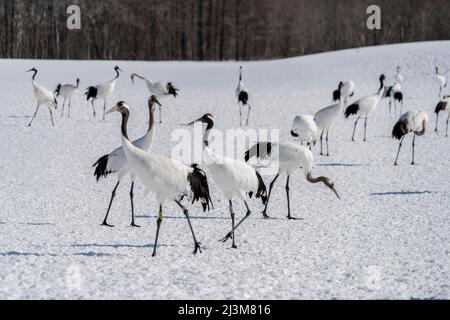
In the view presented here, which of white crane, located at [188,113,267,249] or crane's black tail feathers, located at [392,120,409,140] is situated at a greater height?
crane's black tail feathers, located at [392,120,409,140]

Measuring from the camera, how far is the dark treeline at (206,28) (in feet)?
192

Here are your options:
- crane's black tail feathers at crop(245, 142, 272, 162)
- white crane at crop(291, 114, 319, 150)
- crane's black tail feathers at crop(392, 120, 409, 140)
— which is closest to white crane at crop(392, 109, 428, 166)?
crane's black tail feathers at crop(392, 120, 409, 140)

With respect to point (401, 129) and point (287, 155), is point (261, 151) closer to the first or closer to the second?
point (287, 155)

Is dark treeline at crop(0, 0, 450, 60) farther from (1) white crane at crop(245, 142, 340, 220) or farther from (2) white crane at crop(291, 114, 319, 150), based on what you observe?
(1) white crane at crop(245, 142, 340, 220)

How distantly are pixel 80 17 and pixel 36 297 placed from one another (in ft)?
185

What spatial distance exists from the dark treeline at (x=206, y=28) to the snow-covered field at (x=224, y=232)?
4179cm

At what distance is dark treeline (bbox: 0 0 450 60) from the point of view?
192 feet

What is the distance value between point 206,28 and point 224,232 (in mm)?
59253

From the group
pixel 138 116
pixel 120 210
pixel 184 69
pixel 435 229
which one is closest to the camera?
pixel 435 229

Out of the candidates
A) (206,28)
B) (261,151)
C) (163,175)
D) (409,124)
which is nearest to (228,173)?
(163,175)

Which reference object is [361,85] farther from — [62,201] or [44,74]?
[62,201]

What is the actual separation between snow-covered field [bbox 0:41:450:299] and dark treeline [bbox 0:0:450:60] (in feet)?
137

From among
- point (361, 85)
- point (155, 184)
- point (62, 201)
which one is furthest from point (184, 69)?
point (155, 184)
